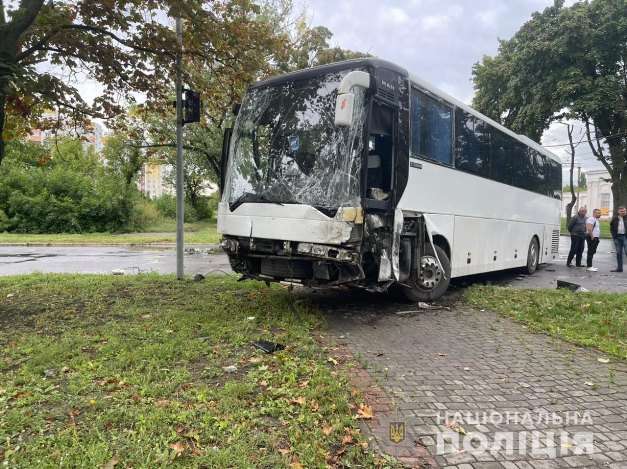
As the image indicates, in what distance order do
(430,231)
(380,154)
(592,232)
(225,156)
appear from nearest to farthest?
(380,154)
(225,156)
(430,231)
(592,232)

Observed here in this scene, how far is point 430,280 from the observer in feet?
25.2

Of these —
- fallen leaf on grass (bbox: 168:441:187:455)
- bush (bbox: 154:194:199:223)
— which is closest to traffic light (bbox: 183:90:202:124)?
fallen leaf on grass (bbox: 168:441:187:455)

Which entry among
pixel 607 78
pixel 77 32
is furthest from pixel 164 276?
pixel 607 78

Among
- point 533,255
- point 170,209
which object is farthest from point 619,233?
point 170,209

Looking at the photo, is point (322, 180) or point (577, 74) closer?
point (322, 180)

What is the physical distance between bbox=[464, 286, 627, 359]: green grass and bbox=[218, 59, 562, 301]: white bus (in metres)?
1.01

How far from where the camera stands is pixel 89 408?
3467 millimetres

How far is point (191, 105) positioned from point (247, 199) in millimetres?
3713

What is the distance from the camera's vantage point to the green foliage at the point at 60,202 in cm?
2836

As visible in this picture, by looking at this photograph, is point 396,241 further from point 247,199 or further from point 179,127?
point 179,127

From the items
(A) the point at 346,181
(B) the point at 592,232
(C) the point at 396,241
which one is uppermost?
(A) the point at 346,181

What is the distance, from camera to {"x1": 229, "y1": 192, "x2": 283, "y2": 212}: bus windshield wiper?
6317 mm

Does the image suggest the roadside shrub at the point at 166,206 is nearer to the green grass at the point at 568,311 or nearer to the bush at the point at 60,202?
the bush at the point at 60,202

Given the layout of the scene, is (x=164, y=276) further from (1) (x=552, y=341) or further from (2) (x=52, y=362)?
(1) (x=552, y=341)
